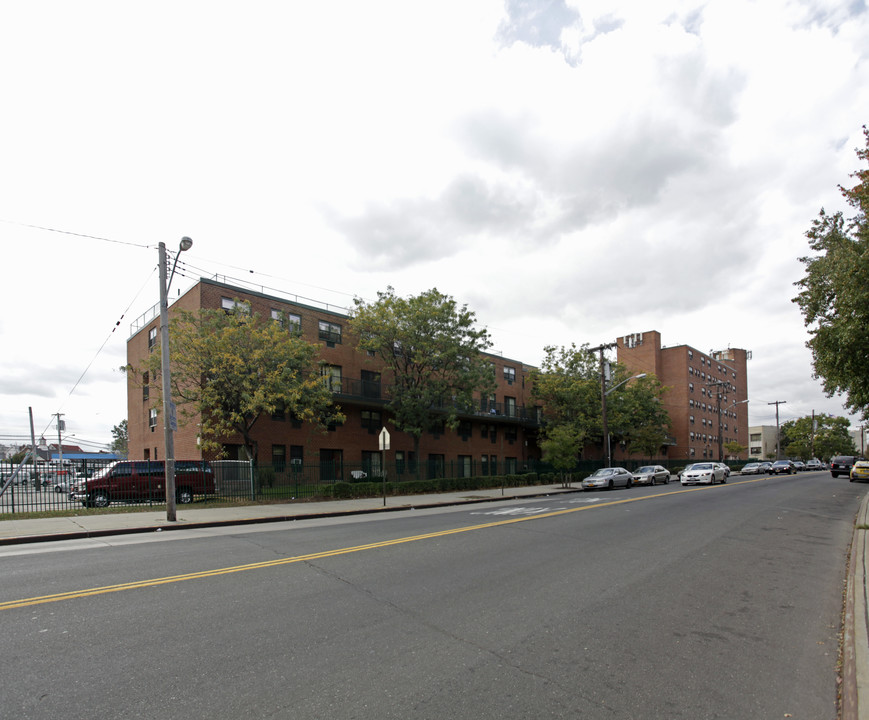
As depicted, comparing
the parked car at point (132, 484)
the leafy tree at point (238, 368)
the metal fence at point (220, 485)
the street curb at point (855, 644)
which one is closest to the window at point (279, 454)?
the metal fence at point (220, 485)

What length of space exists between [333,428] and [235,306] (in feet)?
35.3

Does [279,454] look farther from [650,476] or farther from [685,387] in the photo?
[685,387]

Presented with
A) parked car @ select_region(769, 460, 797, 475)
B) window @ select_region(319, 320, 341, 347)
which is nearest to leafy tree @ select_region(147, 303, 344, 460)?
window @ select_region(319, 320, 341, 347)

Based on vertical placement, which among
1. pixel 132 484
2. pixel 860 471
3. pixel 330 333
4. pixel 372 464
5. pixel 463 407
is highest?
pixel 330 333

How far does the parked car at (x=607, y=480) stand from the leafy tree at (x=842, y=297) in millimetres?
15902

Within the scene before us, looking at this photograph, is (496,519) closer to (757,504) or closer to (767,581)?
(767,581)

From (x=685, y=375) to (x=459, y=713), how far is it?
3079 inches

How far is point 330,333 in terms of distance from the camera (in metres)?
33.9

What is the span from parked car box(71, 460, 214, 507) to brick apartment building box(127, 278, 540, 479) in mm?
3475

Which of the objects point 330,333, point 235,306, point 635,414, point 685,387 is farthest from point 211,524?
point 685,387

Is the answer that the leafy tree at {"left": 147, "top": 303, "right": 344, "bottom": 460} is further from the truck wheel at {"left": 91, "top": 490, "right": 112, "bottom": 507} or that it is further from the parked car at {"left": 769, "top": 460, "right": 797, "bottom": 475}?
the parked car at {"left": 769, "top": 460, "right": 797, "bottom": 475}

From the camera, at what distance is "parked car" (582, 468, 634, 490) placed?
31.9 meters

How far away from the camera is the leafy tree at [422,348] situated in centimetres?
3156

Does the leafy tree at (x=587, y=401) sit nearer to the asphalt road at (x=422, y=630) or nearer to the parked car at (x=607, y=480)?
the parked car at (x=607, y=480)
